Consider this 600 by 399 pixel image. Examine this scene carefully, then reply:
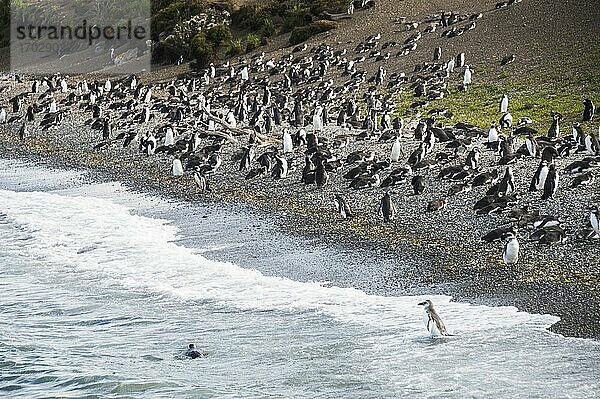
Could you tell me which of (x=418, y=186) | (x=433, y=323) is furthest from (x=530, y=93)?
(x=433, y=323)

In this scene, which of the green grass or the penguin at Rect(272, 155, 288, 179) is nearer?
the penguin at Rect(272, 155, 288, 179)

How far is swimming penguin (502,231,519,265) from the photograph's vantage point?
1198 centimetres

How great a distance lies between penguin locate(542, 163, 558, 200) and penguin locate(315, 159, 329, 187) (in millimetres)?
4401

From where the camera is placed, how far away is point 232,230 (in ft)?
51.5

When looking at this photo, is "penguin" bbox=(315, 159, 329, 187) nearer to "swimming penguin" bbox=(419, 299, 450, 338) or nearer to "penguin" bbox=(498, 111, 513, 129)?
"penguin" bbox=(498, 111, 513, 129)

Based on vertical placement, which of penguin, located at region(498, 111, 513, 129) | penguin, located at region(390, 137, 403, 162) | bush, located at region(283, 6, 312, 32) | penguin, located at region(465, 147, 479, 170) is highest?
bush, located at region(283, 6, 312, 32)

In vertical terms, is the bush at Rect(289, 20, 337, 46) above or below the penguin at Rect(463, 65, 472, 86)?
above

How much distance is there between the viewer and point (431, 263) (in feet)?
41.7

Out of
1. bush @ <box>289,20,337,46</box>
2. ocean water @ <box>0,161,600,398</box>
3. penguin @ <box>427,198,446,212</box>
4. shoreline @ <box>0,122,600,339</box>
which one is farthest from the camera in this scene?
bush @ <box>289,20,337,46</box>

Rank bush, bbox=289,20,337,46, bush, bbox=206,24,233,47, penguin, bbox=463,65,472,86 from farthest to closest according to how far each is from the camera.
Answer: bush, bbox=206,24,233,47 < bush, bbox=289,20,337,46 < penguin, bbox=463,65,472,86

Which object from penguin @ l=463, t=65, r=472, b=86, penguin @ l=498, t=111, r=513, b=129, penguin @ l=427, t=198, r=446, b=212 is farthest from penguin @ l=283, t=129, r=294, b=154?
penguin @ l=463, t=65, r=472, b=86

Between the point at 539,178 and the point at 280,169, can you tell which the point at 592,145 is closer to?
the point at 539,178

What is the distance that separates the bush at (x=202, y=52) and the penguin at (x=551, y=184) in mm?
26104

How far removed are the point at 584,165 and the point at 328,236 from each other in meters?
5.03
